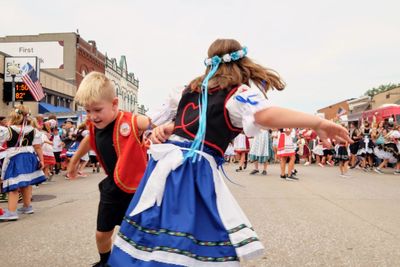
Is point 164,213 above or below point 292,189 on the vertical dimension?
above

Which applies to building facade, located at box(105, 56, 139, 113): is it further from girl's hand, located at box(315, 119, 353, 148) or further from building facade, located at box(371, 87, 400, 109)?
girl's hand, located at box(315, 119, 353, 148)

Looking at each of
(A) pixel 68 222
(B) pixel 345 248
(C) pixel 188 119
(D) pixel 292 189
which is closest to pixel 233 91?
(C) pixel 188 119

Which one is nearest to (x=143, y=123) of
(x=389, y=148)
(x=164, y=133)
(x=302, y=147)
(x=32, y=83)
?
(x=164, y=133)

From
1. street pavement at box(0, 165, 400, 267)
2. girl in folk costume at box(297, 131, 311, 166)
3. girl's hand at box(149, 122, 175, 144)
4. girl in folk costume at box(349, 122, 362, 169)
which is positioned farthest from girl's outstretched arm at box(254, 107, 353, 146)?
girl in folk costume at box(297, 131, 311, 166)

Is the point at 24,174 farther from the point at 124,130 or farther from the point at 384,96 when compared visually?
the point at 384,96

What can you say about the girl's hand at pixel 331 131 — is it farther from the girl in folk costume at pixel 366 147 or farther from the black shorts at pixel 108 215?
the girl in folk costume at pixel 366 147

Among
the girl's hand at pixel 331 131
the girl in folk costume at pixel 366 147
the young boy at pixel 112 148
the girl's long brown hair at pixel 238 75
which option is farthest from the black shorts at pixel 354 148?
the girl's hand at pixel 331 131

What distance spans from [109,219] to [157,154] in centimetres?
103

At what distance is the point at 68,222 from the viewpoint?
18.7ft

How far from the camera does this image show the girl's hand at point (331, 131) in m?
2.00

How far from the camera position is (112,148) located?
310 cm

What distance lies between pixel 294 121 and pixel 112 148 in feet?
5.30

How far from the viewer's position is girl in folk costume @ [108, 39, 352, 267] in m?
1.96

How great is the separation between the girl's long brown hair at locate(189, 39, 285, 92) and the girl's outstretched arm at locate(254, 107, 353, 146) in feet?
1.10
